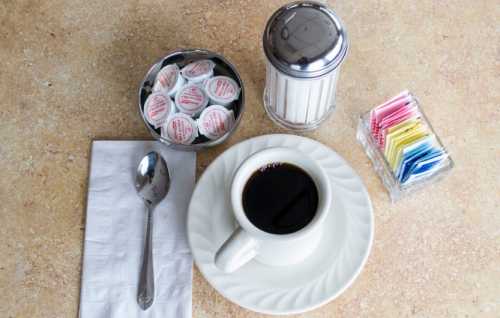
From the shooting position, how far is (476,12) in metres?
0.90

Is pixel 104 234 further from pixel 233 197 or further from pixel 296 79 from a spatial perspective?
pixel 296 79

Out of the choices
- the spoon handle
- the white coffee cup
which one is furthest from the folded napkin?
the white coffee cup

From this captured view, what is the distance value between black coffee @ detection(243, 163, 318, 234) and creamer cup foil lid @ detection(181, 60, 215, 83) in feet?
0.65

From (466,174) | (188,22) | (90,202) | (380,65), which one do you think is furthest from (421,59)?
(90,202)

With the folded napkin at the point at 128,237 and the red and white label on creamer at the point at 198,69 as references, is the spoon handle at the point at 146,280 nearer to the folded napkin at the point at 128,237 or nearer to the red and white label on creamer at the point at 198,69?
the folded napkin at the point at 128,237

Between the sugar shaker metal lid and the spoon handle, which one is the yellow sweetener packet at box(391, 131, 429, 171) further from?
the spoon handle

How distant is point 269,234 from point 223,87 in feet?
0.86

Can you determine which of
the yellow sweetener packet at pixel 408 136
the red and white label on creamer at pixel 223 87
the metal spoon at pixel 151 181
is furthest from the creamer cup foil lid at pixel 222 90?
the yellow sweetener packet at pixel 408 136

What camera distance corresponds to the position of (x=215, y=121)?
818 millimetres

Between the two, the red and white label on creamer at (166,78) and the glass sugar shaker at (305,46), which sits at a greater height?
the glass sugar shaker at (305,46)

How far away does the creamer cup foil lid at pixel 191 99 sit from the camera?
2.71 ft

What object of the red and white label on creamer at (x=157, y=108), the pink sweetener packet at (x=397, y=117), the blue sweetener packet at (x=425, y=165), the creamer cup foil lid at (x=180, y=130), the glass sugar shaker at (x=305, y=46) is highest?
the glass sugar shaker at (x=305, y=46)

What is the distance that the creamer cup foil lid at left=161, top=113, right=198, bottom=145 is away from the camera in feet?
2.67

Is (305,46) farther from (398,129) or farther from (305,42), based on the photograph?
(398,129)
